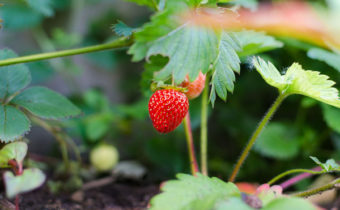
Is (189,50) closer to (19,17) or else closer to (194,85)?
(194,85)

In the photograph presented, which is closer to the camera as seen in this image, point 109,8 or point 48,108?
point 48,108

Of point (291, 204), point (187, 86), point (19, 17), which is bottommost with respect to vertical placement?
point (291, 204)

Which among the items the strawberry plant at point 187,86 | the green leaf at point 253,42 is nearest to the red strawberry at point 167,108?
the strawberry plant at point 187,86

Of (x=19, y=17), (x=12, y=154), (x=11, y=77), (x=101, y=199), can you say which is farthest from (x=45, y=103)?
(x=19, y=17)

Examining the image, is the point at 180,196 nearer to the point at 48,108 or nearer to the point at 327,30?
the point at 48,108

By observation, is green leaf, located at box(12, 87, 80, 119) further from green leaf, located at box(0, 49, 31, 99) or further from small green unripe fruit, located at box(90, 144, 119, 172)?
small green unripe fruit, located at box(90, 144, 119, 172)

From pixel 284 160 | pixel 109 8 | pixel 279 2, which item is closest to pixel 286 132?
pixel 284 160

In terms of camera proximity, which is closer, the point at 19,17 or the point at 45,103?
the point at 45,103
